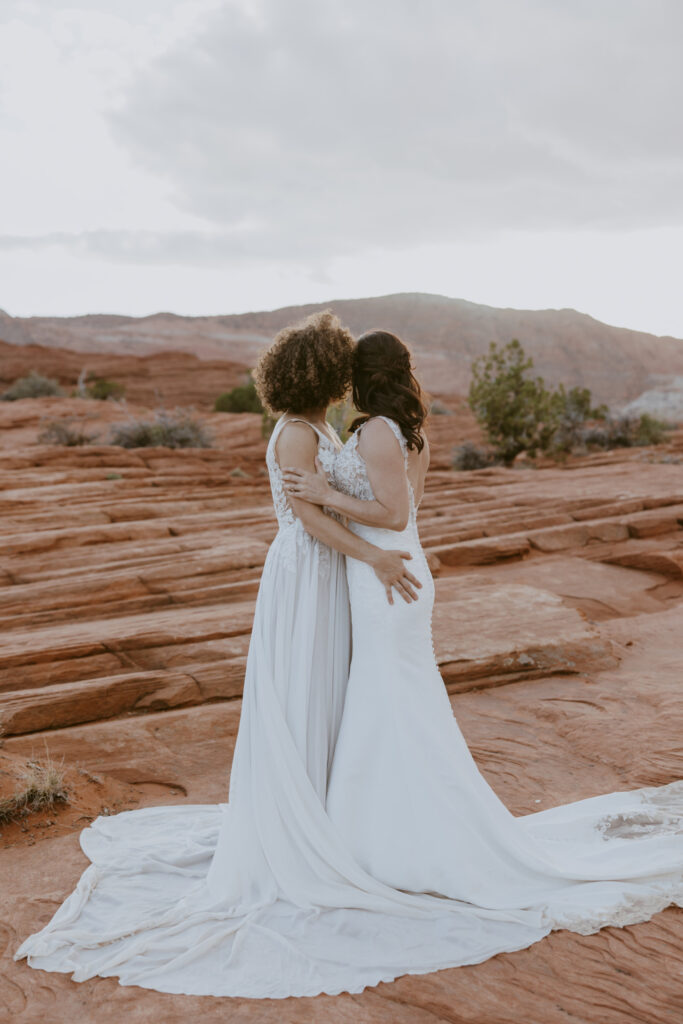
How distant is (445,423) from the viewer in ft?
82.3

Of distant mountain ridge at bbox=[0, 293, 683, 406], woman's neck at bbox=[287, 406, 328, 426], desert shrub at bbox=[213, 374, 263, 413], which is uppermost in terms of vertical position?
distant mountain ridge at bbox=[0, 293, 683, 406]

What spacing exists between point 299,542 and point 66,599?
4648 millimetres

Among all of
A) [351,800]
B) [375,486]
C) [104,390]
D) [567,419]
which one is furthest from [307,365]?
[104,390]

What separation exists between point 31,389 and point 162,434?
46.0 feet

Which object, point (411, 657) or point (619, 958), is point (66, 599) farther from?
point (619, 958)

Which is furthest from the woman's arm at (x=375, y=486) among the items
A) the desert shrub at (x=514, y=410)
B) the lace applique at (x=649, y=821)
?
the desert shrub at (x=514, y=410)

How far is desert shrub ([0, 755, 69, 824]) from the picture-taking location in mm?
4371

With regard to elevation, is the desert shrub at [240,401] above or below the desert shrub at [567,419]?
above

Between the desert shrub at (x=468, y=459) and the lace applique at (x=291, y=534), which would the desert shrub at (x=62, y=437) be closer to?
the desert shrub at (x=468, y=459)

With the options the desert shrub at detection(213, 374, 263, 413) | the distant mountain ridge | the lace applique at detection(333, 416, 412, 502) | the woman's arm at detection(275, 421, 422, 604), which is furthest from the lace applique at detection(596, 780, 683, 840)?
the distant mountain ridge

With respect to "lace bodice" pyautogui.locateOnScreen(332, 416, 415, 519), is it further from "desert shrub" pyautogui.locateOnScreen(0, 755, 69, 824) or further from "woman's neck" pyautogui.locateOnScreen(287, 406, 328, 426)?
"desert shrub" pyautogui.locateOnScreen(0, 755, 69, 824)

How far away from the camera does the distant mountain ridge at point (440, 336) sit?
56.2 m

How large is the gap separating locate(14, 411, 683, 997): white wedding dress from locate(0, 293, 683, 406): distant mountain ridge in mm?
48685

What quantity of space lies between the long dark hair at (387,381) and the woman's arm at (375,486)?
0.08m
